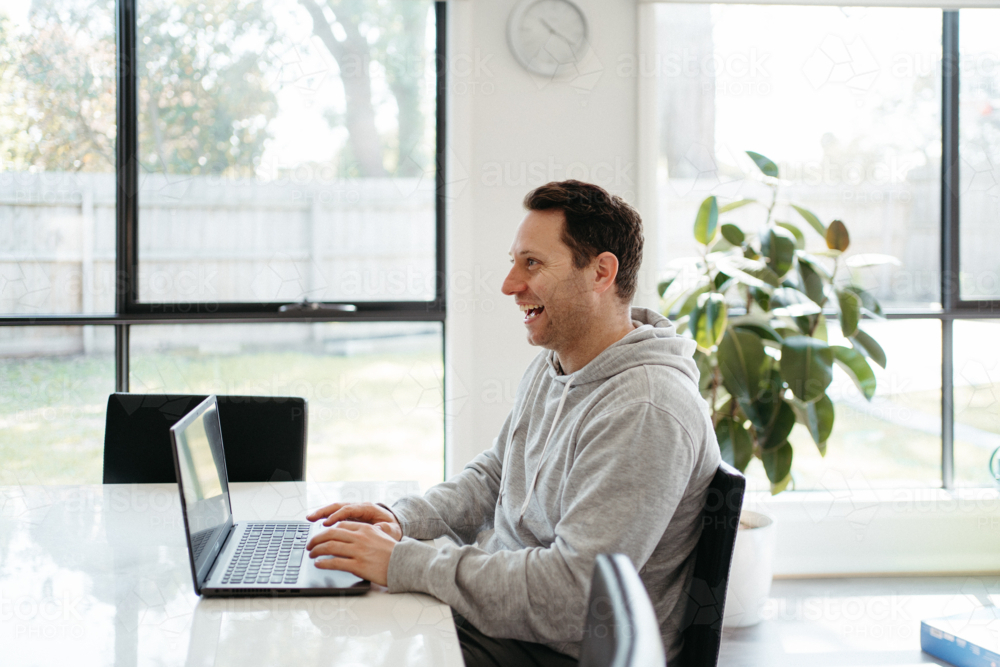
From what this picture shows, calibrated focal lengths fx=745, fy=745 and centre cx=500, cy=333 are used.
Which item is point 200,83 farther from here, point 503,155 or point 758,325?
point 758,325

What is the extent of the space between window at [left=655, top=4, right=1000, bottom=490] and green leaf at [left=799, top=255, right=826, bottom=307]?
476mm

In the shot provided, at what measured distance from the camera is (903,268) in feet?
9.89

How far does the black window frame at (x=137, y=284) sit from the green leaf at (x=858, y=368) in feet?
4.64

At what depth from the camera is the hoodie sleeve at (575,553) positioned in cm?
108

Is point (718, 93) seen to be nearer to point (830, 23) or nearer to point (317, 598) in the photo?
point (830, 23)

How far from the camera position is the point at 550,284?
1446 mm

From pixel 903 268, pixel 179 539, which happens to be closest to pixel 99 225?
pixel 179 539

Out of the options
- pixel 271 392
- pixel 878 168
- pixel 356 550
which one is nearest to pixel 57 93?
pixel 271 392

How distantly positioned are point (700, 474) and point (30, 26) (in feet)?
9.12

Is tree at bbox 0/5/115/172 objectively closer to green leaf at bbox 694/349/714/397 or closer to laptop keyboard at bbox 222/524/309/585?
laptop keyboard at bbox 222/524/309/585

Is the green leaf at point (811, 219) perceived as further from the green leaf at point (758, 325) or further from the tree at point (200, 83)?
the tree at point (200, 83)

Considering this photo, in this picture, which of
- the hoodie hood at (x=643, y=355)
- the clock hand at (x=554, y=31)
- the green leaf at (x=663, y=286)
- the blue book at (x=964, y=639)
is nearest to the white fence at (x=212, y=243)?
the clock hand at (x=554, y=31)

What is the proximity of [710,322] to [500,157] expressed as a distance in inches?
37.8

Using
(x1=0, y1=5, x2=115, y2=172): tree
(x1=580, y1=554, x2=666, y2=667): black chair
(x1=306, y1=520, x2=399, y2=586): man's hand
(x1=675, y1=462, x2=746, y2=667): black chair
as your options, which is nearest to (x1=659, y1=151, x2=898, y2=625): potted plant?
(x1=675, y1=462, x2=746, y2=667): black chair
